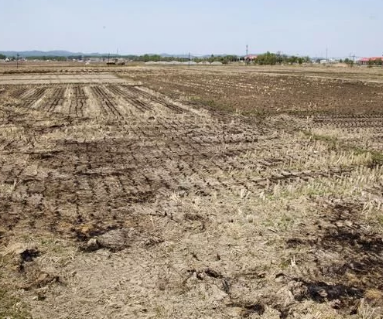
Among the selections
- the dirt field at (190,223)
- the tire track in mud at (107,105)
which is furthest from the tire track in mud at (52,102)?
the dirt field at (190,223)

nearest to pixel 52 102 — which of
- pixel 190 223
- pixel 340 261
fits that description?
pixel 190 223

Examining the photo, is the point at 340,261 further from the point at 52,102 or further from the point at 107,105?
the point at 52,102

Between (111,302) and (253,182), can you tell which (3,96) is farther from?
(111,302)

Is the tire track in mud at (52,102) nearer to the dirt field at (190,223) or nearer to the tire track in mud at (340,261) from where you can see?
the dirt field at (190,223)

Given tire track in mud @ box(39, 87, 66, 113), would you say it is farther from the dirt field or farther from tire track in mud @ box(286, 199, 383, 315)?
tire track in mud @ box(286, 199, 383, 315)

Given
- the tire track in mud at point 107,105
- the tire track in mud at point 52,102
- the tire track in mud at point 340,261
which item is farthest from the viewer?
the tire track in mud at point 52,102

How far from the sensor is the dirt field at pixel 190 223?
230 inches

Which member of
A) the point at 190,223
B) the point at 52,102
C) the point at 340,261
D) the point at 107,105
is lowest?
the point at 340,261

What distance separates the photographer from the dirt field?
584 cm

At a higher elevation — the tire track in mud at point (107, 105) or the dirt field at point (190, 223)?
the tire track in mud at point (107, 105)

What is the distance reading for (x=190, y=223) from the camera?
27.2 feet

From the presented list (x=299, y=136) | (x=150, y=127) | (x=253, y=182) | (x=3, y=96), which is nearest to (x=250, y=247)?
(x=253, y=182)

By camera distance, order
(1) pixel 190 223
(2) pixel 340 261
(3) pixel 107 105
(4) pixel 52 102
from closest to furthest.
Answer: (2) pixel 340 261
(1) pixel 190 223
(3) pixel 107 105
(4) pixel 52 102

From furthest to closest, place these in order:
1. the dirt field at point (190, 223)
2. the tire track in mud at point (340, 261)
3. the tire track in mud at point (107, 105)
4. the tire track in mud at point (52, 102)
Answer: the tire track in mud at point (52, 102) → the tire track in mud at point (107, 105) → the tire track in mud at point (340, 261) → the dirt field at point (190, 223)
